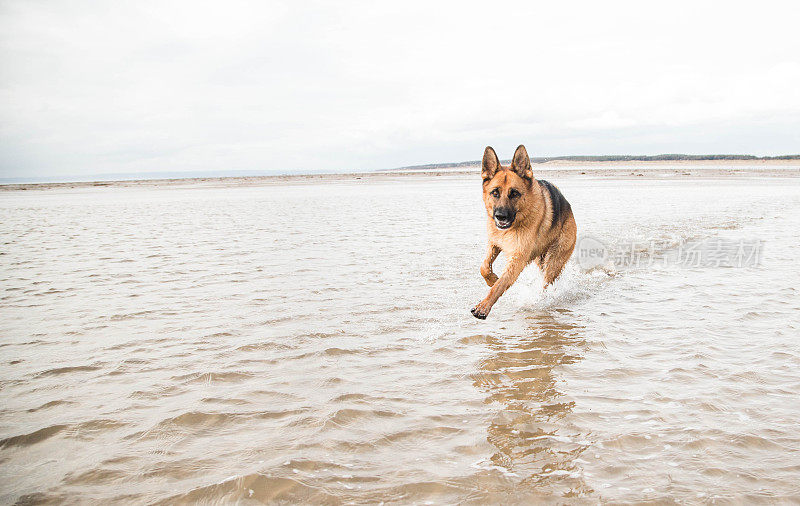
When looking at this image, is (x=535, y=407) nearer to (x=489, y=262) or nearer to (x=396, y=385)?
(x=396, y=385)

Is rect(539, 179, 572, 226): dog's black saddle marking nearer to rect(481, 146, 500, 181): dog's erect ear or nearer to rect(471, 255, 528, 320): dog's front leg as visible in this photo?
rect(481, 146, 500, 181): dog's erect ear

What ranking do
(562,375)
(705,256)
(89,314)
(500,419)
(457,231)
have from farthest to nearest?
(457,231), (705,256), (89,314), (562,375), (500,419)

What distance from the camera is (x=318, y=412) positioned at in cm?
328

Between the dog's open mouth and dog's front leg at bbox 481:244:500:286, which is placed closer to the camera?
the dog's open mouth

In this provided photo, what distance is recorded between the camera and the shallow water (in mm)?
2549

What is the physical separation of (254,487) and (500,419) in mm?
1600

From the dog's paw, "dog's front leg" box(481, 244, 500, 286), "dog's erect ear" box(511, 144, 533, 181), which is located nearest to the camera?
the dog's paw

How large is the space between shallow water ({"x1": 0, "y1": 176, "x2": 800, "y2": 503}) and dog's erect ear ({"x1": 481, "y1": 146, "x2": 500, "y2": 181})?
1.70 m

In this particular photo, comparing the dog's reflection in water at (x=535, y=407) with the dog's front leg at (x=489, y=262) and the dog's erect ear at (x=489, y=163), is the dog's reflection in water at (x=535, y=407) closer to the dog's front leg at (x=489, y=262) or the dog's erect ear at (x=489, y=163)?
the dog's front leg at (x=489, y=262)

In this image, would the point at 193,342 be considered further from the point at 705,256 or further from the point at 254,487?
the point at 705,256

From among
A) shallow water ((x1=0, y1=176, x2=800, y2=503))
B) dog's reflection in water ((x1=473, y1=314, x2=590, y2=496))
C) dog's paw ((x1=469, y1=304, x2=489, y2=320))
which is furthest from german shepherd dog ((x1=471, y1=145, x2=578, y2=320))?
dog's reflection in water ((x1=473, y1=314, x2=590, y2=496))

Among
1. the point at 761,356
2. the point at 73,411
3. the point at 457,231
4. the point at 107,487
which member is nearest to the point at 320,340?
the point at 73,411

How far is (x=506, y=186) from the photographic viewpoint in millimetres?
6102

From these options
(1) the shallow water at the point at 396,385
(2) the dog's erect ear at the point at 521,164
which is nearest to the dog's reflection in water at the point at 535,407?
(1) the shallow water at the point at 396,385
